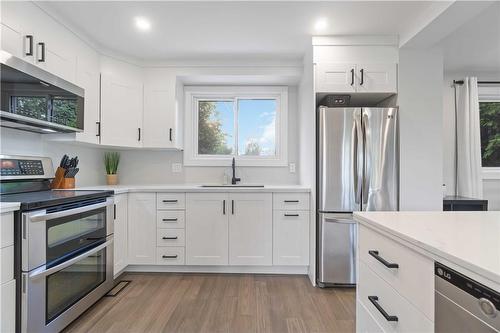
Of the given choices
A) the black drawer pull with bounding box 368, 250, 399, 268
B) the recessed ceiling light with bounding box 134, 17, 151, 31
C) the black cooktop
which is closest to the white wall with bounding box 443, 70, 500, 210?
the black drawer pull with bounding box 368, 250, 399, 268

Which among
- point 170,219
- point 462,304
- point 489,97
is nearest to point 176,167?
point 170,219

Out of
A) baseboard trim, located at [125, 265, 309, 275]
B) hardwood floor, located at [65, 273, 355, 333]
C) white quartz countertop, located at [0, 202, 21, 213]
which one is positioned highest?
white quartz countertop, located at [0, 202, 21, 213]

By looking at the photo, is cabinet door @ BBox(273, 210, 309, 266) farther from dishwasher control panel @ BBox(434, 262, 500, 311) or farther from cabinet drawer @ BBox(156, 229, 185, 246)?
dishwasher control panel @ BBox(434, 262, 500, 311)

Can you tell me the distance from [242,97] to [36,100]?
7.10ft

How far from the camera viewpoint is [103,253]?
7.13ft

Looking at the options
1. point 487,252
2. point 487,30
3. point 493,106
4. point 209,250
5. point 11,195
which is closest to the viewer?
point 487,252

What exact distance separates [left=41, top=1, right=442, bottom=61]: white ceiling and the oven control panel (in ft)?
4.05

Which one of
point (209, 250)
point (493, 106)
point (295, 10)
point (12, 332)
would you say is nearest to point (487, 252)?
point (295, 10)

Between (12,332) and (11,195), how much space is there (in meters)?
0.90

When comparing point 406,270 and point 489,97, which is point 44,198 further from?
point 489,97

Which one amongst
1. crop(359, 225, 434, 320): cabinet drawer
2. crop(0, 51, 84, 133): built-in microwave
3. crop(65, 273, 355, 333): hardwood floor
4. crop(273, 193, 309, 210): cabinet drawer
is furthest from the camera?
crop(273, 193, 309, 210): cabinet drawer

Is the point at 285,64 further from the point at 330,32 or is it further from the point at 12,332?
the point at 12,332

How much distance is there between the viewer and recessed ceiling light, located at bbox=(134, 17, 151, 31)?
7.16ft

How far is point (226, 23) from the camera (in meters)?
2.21
